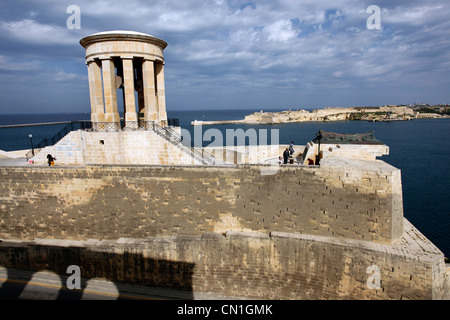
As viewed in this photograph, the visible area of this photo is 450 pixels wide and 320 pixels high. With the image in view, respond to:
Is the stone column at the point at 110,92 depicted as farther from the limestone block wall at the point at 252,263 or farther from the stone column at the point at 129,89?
the limestone block wall at the point at 252,263

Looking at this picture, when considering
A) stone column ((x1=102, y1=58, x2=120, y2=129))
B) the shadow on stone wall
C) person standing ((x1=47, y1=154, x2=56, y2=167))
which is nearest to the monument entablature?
stone column ((x1=102, y1=58, x2=120, y2=129))

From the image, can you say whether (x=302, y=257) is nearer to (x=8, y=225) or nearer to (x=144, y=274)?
(x=144, y=274)

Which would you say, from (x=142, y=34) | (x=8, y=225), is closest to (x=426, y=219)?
(x=142, y=34)

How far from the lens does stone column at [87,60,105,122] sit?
12594mm

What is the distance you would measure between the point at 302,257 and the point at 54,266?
1007 centimetres

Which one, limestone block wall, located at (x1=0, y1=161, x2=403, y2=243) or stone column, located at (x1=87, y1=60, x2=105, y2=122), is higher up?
stone column, located at (x1=87, y1=60, x2=105, y2=122)

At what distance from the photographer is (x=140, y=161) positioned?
39.3 ft

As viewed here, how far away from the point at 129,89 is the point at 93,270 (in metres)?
8.10

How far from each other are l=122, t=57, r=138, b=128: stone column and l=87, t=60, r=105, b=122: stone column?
1.31 metres

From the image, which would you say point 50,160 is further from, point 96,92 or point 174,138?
point 174,138

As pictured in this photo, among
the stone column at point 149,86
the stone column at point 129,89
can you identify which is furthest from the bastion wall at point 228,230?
the stone column at point 149,86

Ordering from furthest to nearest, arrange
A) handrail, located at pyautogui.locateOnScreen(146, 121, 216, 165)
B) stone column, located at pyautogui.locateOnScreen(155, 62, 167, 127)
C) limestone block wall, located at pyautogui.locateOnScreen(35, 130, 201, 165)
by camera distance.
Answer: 1. stone column, located at pyautogui.locateOnScreen(155, 62, 167, 127)
2. handrail, located at pyautogui.locateOnScreen(146, 121, 216, 165)
3. limestone block wall, located at pyautogui.locateOnScreen(35, 130, 201, 165)

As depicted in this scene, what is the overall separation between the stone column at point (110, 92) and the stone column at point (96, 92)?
0.37 meters

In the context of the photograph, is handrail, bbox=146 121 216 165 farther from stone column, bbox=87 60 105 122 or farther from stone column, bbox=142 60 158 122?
stone column, bbox=87 60 105 122
